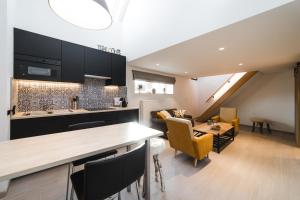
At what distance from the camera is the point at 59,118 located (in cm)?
253

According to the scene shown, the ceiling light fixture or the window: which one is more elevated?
the ceiling light fixture

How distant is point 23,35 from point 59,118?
1519 millimetres

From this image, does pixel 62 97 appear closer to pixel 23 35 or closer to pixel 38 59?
pixel 38 59

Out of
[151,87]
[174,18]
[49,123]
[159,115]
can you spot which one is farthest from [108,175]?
[151,87]

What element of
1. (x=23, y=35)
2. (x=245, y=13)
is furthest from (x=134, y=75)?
(x=245, y=13)

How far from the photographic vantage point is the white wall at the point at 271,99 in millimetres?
5027

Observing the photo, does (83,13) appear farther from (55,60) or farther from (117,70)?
(117,70)

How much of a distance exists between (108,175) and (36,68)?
8.46 feet

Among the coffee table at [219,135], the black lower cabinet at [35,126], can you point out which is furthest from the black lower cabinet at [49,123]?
the coffee table at [219,135]

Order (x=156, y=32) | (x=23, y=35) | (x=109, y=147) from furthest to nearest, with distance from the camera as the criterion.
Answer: (x=156, y=32) < (x=23, y=35) < (x=109, y=147)

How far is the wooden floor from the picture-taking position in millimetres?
1847

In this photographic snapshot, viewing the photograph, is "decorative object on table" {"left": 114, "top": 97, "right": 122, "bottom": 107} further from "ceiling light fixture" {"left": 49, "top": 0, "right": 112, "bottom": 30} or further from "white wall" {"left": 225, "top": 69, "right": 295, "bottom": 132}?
"white wall" {"left": 225, "top": 69, "right": 295, "bottom": 132}

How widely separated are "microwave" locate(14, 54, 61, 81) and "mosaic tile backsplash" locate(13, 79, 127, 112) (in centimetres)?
35

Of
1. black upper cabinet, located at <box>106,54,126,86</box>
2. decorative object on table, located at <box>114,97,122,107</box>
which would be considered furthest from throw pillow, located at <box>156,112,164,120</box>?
black upper cabinet, located at <box>106,54,126,86</box>
